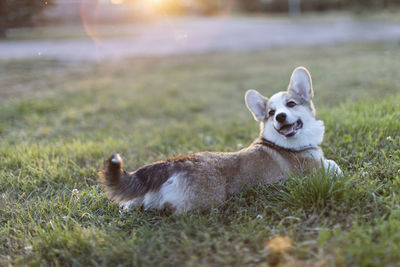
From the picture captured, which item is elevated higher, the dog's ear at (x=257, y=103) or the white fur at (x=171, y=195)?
the dog's ear at (x=257, y=103)

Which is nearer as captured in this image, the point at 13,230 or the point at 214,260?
the point at 214,260

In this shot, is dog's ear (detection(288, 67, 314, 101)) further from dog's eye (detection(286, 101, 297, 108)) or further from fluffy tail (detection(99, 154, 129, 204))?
fluffy tail (detection(99, 154, 129, 204))

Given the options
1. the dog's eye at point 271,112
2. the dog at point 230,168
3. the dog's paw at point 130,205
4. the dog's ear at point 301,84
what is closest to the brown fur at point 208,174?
the dog at point 230,168

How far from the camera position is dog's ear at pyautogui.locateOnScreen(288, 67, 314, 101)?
3.20m

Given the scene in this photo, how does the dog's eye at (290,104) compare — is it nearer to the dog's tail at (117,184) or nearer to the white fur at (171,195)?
the white fur at (171,195)

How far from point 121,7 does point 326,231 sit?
19585 mm

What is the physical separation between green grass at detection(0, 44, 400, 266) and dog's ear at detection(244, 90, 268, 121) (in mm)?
812

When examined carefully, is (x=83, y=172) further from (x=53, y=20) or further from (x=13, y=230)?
(x=53, y=20)

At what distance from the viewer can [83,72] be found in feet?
30.8

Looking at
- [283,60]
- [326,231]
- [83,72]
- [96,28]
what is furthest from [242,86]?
[96,28]

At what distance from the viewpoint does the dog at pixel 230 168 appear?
7.90ft

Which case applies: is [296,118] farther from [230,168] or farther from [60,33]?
[60,33]

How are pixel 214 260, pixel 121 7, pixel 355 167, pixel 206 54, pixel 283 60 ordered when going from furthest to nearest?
pixel 121 7
pixel 206 54
pixel 283 60
pixel 355 167
pixel 214 260

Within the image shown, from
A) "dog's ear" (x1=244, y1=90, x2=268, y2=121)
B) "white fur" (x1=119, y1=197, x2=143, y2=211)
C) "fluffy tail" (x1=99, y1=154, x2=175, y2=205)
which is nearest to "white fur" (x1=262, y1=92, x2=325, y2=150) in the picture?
"dog's ear" (x1=244, y1=90, x2=268, y2=121)
